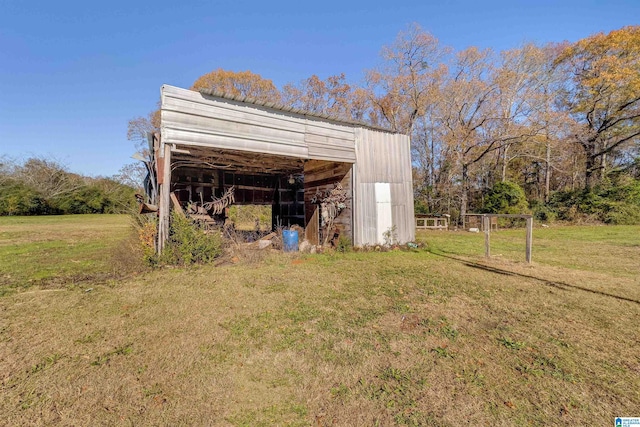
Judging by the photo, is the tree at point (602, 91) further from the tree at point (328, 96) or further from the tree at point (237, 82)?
the tree at point (237, 82)

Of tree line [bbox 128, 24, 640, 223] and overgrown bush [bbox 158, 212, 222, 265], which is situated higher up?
tree line [bbox 128, 24, 640, 223]

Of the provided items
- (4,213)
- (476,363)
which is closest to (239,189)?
(476,363)

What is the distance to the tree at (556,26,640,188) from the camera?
16.5 m

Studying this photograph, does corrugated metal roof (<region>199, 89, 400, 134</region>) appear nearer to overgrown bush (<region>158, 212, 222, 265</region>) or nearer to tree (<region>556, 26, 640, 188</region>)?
overgrown bush (<region>158, 212, 222, 265</region>)

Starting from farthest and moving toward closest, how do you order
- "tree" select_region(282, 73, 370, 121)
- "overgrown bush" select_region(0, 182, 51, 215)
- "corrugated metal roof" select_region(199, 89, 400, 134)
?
"overgrown bush" select_region(0, 182, 51, 215)
"tree" select_region(282, 73, 370, 121)
"corrugated metal roof" select_region(199, 89, 400, 134)

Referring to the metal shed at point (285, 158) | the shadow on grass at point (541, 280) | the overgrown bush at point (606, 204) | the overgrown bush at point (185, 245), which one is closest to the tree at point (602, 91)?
the overgrown bush at point (606, 204)

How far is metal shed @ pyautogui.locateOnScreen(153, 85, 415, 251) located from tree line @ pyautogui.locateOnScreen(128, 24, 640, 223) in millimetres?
10295

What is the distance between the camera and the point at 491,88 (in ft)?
55.6

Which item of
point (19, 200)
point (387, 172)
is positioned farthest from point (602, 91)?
point (19, 200)

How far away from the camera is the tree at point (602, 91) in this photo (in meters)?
16.5

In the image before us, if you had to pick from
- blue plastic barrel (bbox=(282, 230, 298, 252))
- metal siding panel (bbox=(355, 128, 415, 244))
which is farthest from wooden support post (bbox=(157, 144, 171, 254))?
metal siding panel (bbox=(355, 128, 415, 244))

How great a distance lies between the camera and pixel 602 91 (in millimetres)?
17109

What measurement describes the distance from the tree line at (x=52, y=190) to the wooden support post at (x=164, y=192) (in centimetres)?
2177

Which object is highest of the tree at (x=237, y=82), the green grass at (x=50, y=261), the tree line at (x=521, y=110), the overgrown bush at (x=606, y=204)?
the tree at (x=237, y=82)
